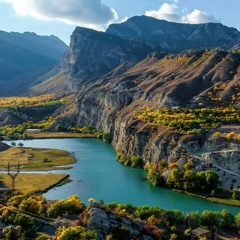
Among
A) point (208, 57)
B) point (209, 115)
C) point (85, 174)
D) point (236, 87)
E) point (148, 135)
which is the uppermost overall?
point (208, 57)

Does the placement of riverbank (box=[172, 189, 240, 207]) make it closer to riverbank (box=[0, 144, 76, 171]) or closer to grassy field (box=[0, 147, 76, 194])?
grassy field (box=[0, 147, 76, 194])

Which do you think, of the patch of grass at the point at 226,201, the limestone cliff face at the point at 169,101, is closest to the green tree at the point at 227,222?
the patch of grass at the point at 226,201

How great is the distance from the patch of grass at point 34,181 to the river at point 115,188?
276cm

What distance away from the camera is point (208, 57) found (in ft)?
646

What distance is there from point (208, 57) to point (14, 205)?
14913 cm

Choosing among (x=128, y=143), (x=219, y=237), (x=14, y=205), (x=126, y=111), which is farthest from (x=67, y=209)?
(x=126, y=111)

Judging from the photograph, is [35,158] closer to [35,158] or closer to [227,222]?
Answer: [35,158]

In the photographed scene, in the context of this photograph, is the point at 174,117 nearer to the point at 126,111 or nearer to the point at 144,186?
the point at 144,186

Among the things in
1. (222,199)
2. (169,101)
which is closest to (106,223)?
(222,199)

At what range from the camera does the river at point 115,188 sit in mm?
86688

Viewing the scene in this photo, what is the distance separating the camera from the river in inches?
3413

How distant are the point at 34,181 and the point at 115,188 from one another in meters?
21.6

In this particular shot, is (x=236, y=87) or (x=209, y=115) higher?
(x=236, y=87)

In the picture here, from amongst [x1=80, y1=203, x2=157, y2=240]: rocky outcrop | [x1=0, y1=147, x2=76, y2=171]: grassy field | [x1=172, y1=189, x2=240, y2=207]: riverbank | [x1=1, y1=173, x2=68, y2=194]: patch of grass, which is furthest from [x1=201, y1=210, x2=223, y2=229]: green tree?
[x1=0, y1=147, x2=76, y2=171]: grassy field
